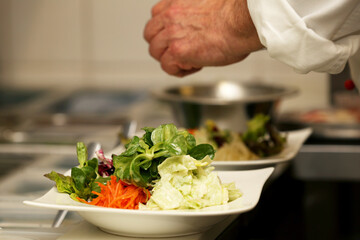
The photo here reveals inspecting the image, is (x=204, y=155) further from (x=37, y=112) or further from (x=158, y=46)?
(x=37, y=112)

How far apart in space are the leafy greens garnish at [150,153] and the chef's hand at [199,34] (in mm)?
291

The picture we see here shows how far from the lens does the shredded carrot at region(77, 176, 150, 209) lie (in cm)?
102

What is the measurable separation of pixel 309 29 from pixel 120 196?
39 centimetres

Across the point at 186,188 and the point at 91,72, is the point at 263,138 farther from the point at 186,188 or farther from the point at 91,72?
the point at 91,72

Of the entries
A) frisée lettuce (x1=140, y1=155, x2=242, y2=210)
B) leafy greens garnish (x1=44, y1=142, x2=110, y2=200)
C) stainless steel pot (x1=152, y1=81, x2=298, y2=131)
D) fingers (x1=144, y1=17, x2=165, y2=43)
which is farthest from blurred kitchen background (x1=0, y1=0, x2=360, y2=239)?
frisée lettuce (x1=140, y1=155, x2=242, y2=210)

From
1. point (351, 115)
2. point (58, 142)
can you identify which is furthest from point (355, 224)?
point (58, 142)

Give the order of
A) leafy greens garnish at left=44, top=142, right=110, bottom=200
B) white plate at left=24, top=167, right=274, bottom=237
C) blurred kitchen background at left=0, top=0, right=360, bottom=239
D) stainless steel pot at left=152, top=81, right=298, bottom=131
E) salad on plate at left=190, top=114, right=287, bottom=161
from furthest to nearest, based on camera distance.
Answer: blurred kitchen background at left=0, top=0, right=360, bottom=239
stainless steel pot at left=152, top=81, right=298, bottom=131
salad on plate at left=190, top=114, right=287, bottom=161
leafy greens garnish at left=44, top=142, right=110, bottom=200
white plate at left=24, top=167, right=274, bottom=237

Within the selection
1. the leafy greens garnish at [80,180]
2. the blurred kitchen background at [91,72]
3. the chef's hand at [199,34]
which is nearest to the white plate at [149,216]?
the leafy greens garnish at [80,180]

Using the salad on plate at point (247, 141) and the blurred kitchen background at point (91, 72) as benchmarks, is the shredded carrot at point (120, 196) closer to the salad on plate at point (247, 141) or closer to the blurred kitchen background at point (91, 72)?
the salad on plate at point (247, 141)

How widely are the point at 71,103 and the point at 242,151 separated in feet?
4.90

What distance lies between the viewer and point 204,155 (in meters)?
1.08

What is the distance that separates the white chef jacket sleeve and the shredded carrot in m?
0.32

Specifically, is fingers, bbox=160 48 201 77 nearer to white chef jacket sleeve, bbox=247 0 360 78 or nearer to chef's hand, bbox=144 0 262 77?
chef's hand, bbox=144 0 262 77

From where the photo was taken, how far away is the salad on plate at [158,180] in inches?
39.8
